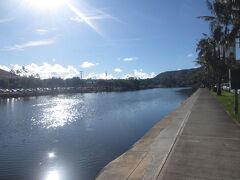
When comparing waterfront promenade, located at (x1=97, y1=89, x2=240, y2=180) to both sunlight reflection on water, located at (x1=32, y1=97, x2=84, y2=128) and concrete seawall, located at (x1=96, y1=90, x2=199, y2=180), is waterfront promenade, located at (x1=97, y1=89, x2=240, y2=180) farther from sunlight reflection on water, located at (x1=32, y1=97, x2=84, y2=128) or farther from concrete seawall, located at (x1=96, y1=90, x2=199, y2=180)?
sunlight reflection on water, located at (x1=32, y1=97, x2=84, y2=128)

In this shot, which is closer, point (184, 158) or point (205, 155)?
point (184, 158)

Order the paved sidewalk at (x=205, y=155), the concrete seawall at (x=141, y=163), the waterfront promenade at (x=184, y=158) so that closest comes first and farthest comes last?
the paved sidewalk at (x=205, y=155), the waterfront promenade at (x=184, y=158), the concrete seawall at (x=141, y=163)

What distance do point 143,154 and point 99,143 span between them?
6.34 meters

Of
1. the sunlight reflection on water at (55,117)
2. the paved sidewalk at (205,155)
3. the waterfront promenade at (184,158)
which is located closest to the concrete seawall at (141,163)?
the waterfront promenade at (184,158)

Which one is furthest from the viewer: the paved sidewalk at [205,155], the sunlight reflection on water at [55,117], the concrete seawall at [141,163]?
the sunlight reflection on water at [55,117]

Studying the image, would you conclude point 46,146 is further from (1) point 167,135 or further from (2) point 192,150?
(2) point 192,150

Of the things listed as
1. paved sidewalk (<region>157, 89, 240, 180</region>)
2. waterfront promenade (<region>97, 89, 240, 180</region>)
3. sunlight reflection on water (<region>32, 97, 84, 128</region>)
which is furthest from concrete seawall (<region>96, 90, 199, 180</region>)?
sunlight reflection on water (<region>32, 97, 84, 128</region>)

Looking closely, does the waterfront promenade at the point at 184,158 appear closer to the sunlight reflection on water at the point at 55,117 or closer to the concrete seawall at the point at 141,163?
the concrete seawall at the point at 141,163

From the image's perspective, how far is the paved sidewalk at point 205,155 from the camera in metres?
8.87

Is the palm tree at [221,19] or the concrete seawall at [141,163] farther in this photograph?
the palm tree at [221,19]

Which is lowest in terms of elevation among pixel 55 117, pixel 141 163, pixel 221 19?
pixel 55 117

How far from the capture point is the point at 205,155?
10.9 metres

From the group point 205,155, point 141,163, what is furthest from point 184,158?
point 141,163

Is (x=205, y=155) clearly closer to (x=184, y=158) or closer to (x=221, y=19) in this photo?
(x=184, y=158)
